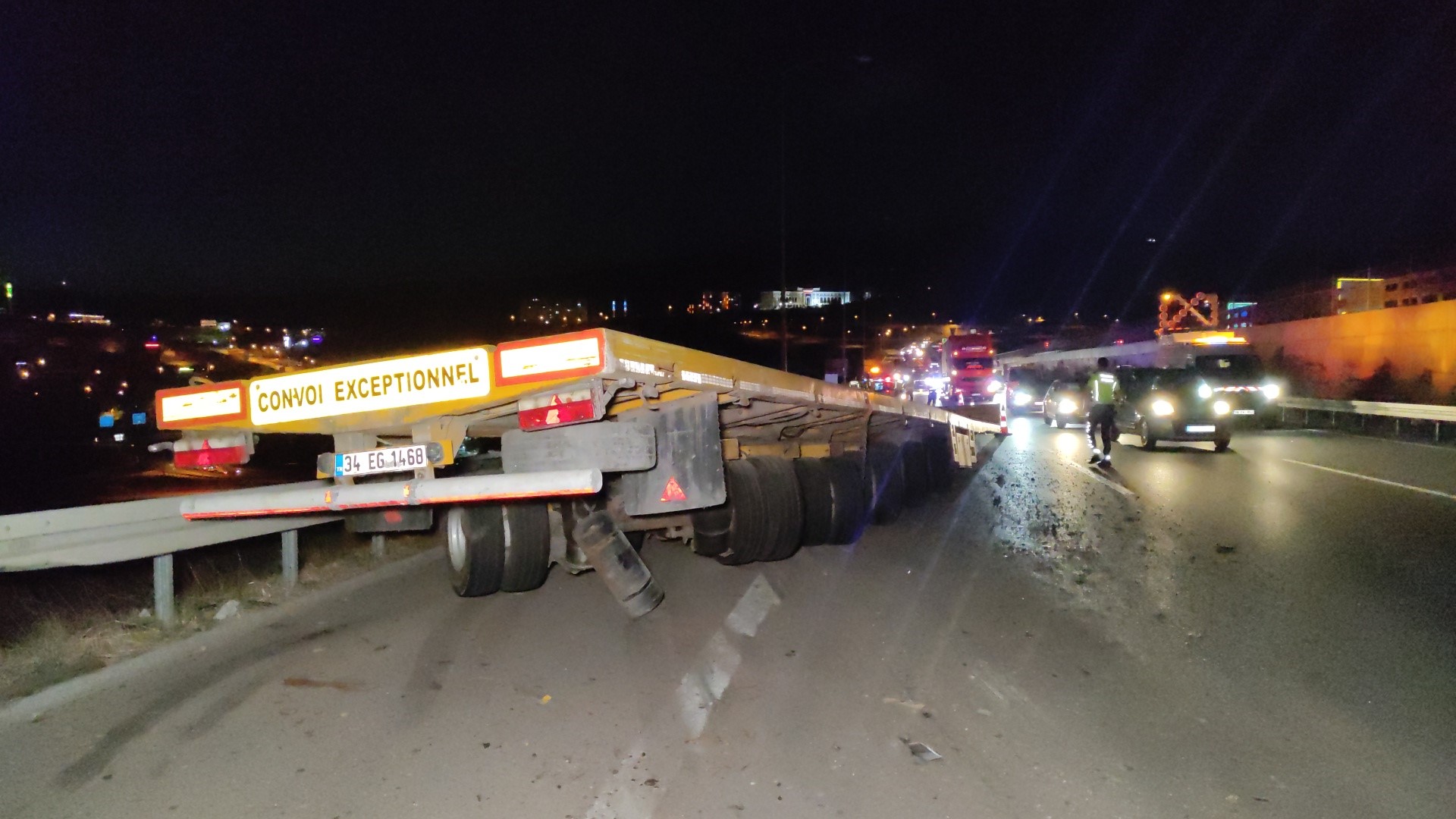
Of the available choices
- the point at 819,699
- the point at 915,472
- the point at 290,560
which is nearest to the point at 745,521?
the point at 819,699

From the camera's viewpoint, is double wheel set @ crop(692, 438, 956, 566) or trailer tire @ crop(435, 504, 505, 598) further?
double wheel set @ crop(692, 438, 956, 566)

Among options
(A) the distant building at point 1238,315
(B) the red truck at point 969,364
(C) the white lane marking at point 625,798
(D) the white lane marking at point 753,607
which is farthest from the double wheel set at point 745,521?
(A) the distant building at point 1238,315

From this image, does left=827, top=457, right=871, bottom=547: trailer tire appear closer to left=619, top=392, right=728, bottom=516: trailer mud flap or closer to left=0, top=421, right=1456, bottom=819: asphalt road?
left=0, top=421, right=1456, bottom=819: asphalt road

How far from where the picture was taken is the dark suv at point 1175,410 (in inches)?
685

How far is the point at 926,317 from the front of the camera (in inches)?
2876

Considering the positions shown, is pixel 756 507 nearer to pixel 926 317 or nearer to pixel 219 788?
pixel 219 788

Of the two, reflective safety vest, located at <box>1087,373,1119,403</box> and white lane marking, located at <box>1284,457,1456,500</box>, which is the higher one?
reflective safety vest, located at <box>1087,373,1119,403</box>

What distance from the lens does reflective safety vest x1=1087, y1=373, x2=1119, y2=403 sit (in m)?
16.5

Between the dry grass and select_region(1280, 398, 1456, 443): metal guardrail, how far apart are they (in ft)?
66.9

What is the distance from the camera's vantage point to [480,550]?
6.36m

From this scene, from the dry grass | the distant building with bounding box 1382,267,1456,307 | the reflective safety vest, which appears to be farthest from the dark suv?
the dry grass

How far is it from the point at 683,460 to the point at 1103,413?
1252cm

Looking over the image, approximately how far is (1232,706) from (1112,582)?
110 inches

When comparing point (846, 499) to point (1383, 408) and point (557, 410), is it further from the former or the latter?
point (1383, 408)
